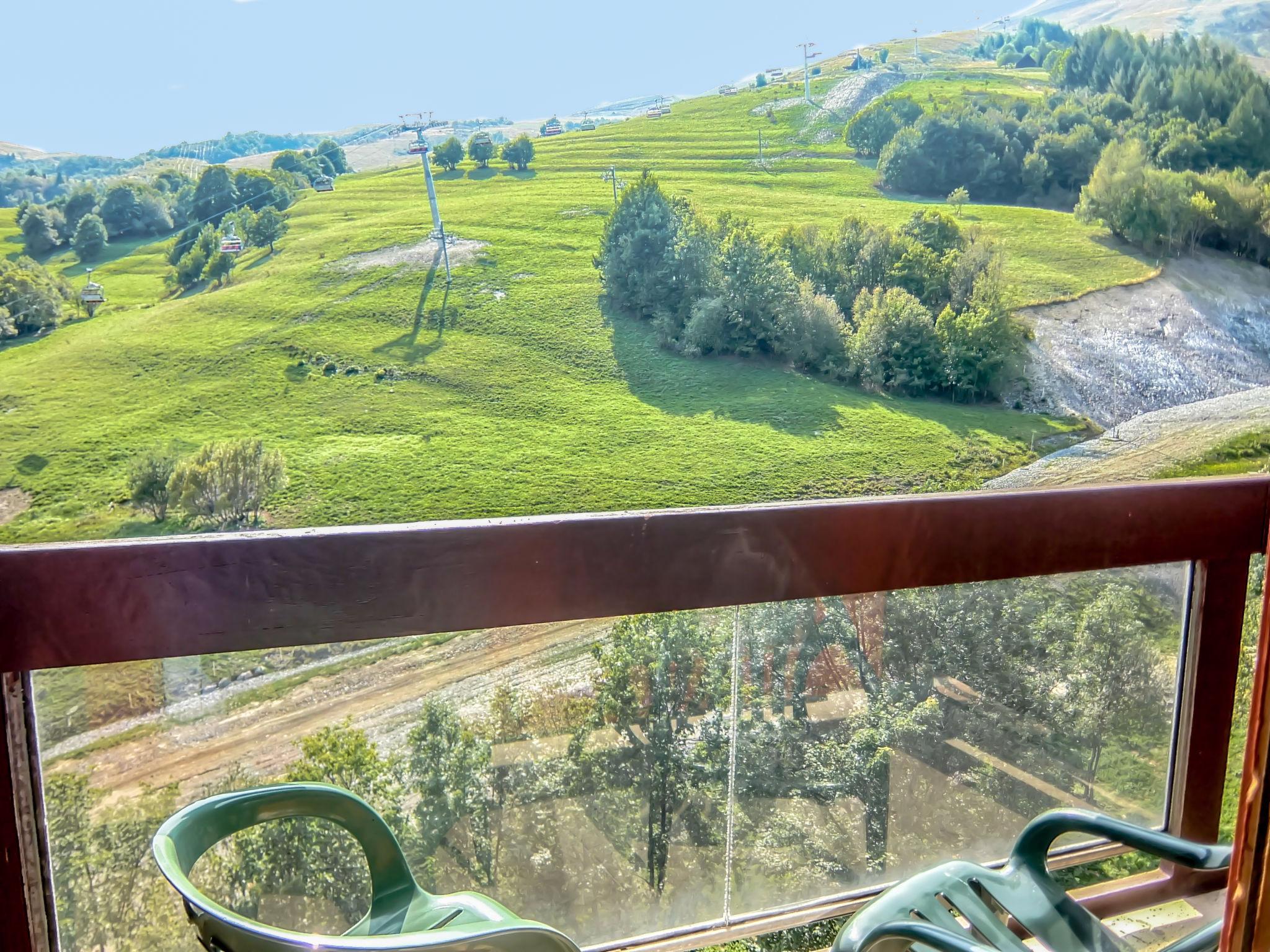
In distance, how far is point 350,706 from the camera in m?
0.84

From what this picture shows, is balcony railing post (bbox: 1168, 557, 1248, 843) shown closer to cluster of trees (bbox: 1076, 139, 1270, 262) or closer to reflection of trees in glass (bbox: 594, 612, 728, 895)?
reflection of trees in glass (bbox: 594, 612, 728, 895)

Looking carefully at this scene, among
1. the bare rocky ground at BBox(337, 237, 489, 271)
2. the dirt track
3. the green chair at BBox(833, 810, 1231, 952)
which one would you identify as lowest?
the green chair at BBox(833, 810, 1231, 952)

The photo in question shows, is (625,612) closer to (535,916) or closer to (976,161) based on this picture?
(535,916)

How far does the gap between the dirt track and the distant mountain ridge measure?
7517 mm

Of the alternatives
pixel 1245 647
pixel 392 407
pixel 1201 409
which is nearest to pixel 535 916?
pixel 1245 647

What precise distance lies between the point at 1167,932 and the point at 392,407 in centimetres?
577

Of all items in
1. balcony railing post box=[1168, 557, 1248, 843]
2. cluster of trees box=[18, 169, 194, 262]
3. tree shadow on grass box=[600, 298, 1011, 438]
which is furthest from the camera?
tree shadow on grass box=[600, 298, 1011, 438]

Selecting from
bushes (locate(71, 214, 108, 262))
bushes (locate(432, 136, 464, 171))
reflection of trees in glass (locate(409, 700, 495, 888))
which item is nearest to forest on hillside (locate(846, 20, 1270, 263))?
bushes (locate(432, 136, 464, 171))

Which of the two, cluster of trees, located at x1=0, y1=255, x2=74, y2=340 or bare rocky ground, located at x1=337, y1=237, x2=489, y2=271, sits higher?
bare rocky ground, located at x1=337, y1=237, x2=489, y2=271

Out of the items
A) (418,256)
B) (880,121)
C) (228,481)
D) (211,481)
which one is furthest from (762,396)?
(211,481)

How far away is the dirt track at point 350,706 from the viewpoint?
2.47 feet

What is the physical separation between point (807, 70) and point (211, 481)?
16.5 ft

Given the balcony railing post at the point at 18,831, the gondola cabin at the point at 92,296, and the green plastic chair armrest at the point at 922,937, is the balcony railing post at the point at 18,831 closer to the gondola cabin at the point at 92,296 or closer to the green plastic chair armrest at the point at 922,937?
the green plastic chair armrest at the point at 922,937

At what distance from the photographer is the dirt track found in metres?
0.75
